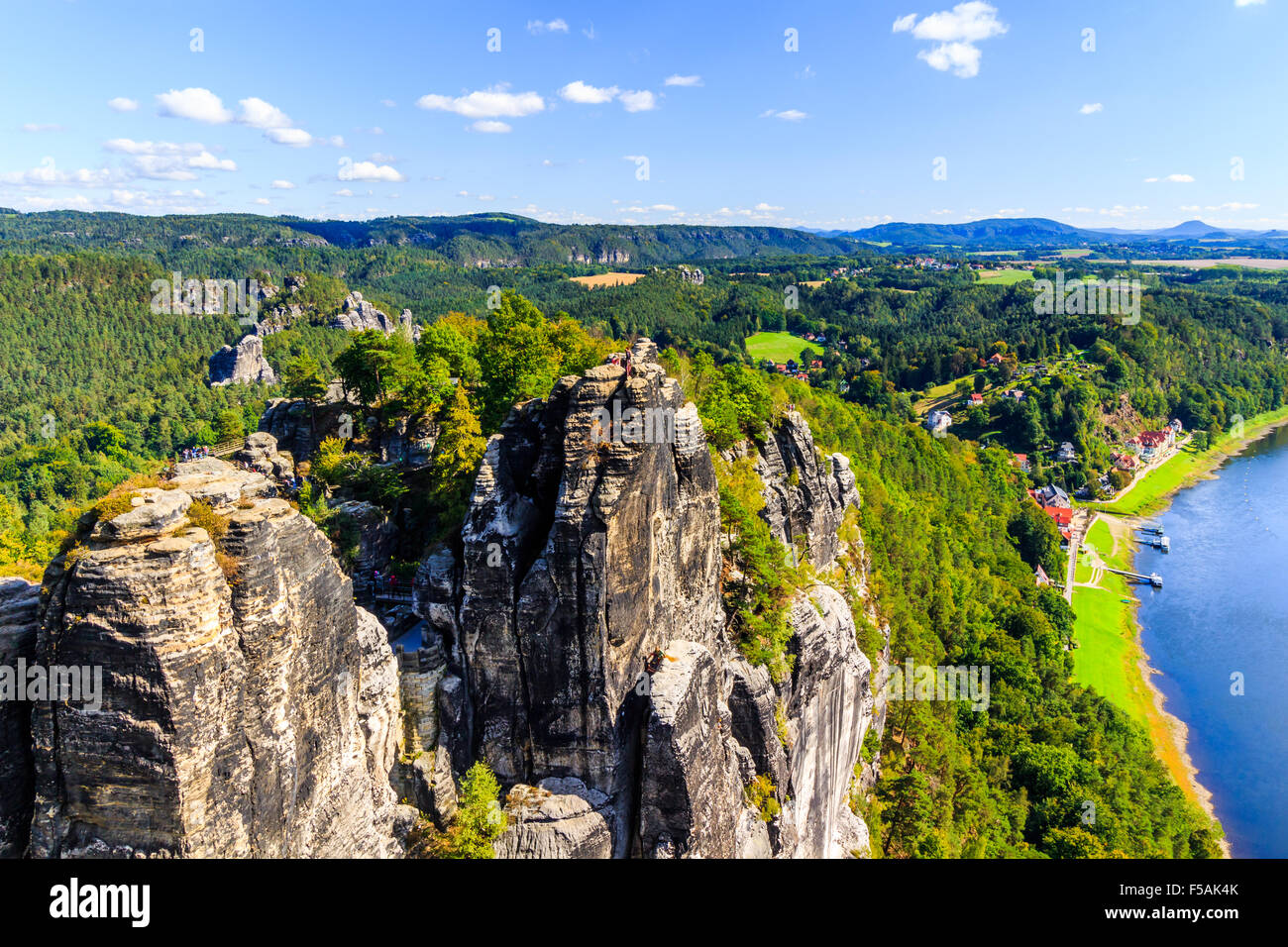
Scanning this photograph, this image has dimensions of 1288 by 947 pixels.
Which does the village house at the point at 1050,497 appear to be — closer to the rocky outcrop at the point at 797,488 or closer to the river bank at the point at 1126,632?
the river bank at the point at 1126,632

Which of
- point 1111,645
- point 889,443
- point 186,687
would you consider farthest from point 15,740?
point 1111,645

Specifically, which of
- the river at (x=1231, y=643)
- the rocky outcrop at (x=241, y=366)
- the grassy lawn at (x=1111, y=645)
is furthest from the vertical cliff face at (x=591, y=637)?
the rocky outcrop at (x=241, y=366)

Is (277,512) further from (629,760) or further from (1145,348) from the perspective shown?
(1145,348)

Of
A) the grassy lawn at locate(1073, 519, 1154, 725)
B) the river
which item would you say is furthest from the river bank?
the river

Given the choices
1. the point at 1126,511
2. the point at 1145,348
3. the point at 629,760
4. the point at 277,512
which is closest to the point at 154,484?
the point at 277,512

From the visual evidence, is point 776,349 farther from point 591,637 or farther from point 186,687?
point 186,687

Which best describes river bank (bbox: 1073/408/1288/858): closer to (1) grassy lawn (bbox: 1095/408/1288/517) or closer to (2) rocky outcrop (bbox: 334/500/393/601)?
(1) grassy lawn (bbox: 1095/408/1288/517)

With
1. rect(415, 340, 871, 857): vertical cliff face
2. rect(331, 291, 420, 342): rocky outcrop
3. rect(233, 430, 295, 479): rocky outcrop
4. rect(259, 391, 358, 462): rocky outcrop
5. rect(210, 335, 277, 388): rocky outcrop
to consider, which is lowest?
rect(415, 340, 871, 857): vertical cliff face
